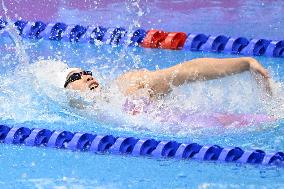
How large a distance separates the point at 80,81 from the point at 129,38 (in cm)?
197

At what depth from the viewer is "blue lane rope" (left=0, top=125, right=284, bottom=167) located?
4621mm

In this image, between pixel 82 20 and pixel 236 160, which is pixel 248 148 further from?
pixel 82 20

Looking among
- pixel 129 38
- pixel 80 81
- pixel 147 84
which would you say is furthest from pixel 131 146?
pixel 129 38

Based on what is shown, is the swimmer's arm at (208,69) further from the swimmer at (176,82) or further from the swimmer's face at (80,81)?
the swimmer's face at (80,81)

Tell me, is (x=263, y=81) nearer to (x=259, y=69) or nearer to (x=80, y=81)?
(x=259, y=69)

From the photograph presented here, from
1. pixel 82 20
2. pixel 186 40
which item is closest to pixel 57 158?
pixel 186 40

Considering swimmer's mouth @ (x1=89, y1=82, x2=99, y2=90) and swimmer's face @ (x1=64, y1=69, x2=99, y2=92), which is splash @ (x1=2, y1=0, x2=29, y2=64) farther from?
swimmer's mouth @ (x1=89, y1=82, x2=99, y2=90)

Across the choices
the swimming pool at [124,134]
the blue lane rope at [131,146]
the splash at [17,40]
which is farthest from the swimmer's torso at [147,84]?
the splash at [17,40]

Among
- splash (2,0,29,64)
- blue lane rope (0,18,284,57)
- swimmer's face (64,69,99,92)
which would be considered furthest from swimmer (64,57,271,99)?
blue lane rope (0,18,284,57)

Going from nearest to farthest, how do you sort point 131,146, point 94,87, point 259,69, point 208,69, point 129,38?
point 259,69 < point 131,146 < point 208,69 < point 94,87 < point 129,38

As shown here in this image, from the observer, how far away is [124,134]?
17.1 ft

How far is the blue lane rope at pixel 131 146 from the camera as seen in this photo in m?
4.62

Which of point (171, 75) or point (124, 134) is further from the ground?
point (171, 75)

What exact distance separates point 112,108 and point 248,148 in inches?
38.3
